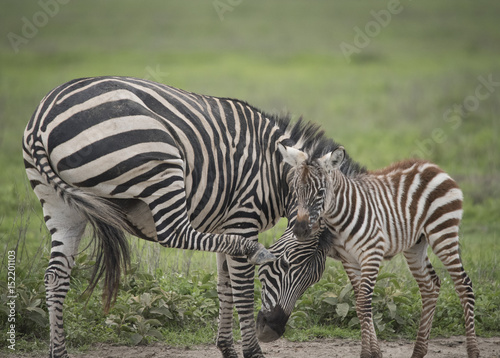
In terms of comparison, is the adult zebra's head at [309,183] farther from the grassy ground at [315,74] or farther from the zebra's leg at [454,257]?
the grassy ground at [315,74]

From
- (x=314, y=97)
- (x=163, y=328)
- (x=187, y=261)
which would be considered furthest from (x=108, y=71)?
(x=163, y=328)

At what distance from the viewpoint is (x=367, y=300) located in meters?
6.17

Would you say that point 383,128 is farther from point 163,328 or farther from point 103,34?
point 103,34

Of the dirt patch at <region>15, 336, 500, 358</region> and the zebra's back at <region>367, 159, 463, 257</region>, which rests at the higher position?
the zebra's back at <region>367, 159, 463, 257</region>

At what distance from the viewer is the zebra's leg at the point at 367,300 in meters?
6.14

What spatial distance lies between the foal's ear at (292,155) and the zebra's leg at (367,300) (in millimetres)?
1174

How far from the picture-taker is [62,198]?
527cm

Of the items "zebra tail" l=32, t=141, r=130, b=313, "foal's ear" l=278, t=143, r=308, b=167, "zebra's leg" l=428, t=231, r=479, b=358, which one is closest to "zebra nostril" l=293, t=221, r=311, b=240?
"foal's ear" l=278, t=143, r=308, b=167

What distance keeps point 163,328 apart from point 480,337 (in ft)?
12.0

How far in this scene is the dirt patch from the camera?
655 cm

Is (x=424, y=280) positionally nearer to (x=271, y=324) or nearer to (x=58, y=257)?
(x=271, y=324)

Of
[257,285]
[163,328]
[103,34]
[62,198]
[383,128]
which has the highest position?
[103,34]

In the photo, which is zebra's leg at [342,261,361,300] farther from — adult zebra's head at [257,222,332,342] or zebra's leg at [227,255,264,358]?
zebra's leg at [227,255,264,358]

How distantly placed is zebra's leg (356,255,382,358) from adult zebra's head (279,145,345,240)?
659 mm
